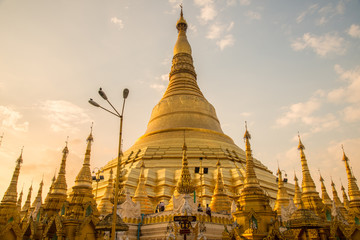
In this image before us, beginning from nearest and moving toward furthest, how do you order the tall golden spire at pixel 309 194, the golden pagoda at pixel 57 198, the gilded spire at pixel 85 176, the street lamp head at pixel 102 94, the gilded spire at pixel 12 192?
the street lamp head at pixel 102 94 → the tall golden spire at pixel 309 194 → the gilded spire at pixel 85 176 → the golden pagoda at pixel 57 198 → the gilded spire at pixel 12 192

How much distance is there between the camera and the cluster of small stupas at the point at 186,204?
1256cm

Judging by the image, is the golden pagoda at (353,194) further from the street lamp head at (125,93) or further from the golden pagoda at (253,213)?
the street lamp head at (125,93)

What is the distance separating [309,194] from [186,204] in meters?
6.64

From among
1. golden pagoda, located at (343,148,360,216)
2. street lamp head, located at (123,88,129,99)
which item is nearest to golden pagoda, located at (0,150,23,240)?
street lamp head, located at (123,88,129,99)

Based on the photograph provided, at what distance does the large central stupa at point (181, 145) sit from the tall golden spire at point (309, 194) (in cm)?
779

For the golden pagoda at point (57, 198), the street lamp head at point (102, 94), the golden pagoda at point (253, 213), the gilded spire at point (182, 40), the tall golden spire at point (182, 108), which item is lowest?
the golden pagoda at point (253, 213)

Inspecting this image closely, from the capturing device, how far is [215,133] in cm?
3528

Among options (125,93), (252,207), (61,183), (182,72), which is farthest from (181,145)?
(125,93)

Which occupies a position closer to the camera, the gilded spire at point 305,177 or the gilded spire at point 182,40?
the gilded spire at point 305,177

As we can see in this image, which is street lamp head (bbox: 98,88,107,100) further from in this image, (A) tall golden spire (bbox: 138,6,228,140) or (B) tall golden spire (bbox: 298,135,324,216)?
(A) tall golden spire (bbox: 138,6,228,140)

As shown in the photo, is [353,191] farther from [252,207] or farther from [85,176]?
[85,176]

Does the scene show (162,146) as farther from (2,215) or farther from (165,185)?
(2,215)

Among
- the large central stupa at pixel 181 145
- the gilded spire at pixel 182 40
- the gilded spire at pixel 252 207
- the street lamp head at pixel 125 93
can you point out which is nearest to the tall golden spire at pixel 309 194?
the gilded spire at pixel 252 207

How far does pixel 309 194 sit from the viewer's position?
15.1 meters
